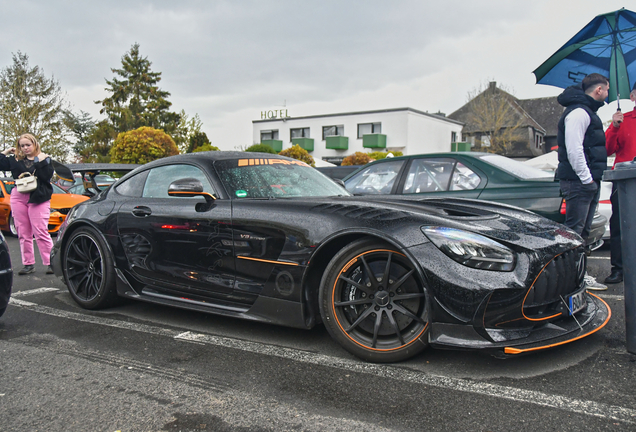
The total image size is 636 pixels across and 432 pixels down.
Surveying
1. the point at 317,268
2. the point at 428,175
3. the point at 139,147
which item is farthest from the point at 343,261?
the point at 139,147

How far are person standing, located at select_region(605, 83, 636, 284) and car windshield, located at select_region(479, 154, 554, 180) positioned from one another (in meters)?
0.69

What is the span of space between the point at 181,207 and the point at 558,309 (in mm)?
2634

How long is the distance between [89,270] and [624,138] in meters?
5.26

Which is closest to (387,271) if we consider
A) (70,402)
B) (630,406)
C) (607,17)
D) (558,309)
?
(558,309)

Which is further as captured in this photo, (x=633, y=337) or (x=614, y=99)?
(x=614, y=99)

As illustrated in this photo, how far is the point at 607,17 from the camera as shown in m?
5.38

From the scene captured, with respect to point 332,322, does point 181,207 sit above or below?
above

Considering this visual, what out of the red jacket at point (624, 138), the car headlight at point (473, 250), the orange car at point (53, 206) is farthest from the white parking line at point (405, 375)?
the orange car at point (53, 206)

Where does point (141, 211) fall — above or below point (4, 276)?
above

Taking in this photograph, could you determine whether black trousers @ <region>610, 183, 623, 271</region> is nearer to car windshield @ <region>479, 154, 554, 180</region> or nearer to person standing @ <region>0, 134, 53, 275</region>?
car windshield @ <region>479, 154, 554, 180</region>

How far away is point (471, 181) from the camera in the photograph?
18.5ft

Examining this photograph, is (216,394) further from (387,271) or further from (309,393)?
(387,271)

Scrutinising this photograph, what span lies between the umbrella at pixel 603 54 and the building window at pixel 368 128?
41.3m

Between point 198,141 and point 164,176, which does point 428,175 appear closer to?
point 164,176
